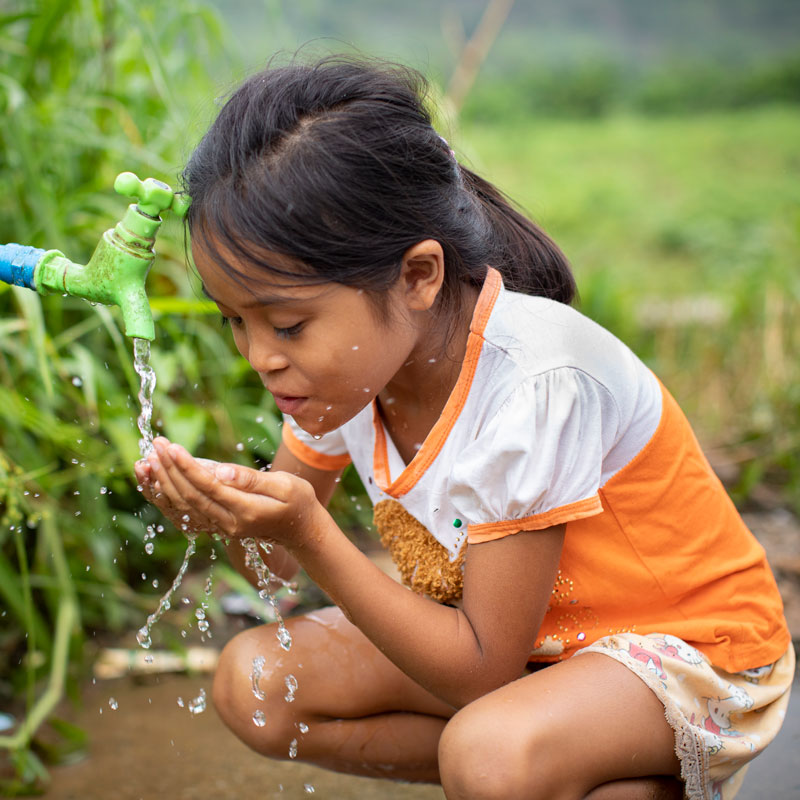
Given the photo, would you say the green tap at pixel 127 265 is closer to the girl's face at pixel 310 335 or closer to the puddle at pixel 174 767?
the girl's face at pixel 310 335

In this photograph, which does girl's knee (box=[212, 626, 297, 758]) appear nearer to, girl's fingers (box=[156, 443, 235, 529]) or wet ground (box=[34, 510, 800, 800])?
wet ground (box=[34, 510, 800, 800])

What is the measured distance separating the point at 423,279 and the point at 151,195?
0.39 metres

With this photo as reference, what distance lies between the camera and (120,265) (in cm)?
142

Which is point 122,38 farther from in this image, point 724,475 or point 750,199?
point 750,199

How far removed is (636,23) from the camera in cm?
1052

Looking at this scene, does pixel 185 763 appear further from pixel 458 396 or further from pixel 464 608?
pixel 458 396

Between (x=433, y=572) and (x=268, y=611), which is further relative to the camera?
(x=268, y=611)

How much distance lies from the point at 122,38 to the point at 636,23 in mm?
8682

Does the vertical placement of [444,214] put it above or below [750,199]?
above

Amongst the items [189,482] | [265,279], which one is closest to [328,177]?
[265,279]

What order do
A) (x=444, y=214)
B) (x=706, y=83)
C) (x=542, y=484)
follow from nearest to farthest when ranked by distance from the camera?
(x=542, y=484) < (x=444, y=214) < (x=706, y=83)

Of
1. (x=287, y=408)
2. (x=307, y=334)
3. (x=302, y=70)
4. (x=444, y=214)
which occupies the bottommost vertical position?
(x=287, y=408)

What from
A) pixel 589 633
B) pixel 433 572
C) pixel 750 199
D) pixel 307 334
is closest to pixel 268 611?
pixel 433 572

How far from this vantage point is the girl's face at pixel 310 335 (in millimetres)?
1366
